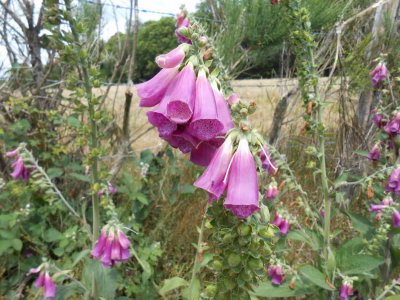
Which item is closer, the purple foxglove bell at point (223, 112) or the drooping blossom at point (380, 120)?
the purple foxglove bell at point (223, 112)

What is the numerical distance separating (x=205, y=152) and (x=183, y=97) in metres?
0.11

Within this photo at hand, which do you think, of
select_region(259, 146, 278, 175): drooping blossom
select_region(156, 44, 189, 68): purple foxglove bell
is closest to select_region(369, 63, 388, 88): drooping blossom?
select_region(259, 146, 278, 175): drooping blossom

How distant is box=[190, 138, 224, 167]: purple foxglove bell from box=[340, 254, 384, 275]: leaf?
4.04 feet

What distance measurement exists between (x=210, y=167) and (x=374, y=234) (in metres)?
1.52

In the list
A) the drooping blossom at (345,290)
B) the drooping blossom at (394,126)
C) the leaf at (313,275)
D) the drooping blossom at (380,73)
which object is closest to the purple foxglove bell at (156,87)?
the leaf at (313,275)

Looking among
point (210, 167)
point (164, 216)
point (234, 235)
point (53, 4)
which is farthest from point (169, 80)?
point (164, 216)

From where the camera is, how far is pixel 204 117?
494 millimetres

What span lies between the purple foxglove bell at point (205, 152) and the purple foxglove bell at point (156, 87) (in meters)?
0.11

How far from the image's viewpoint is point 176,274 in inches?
78.2

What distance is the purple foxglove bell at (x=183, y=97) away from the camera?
505 mm

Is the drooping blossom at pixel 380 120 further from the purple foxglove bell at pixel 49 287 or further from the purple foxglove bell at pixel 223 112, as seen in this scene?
the purple foxglove bell at pixel 49 287

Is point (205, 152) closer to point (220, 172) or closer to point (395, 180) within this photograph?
point (220, 172)

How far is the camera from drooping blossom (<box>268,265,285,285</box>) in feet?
5.07

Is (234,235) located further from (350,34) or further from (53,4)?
(350,34)
